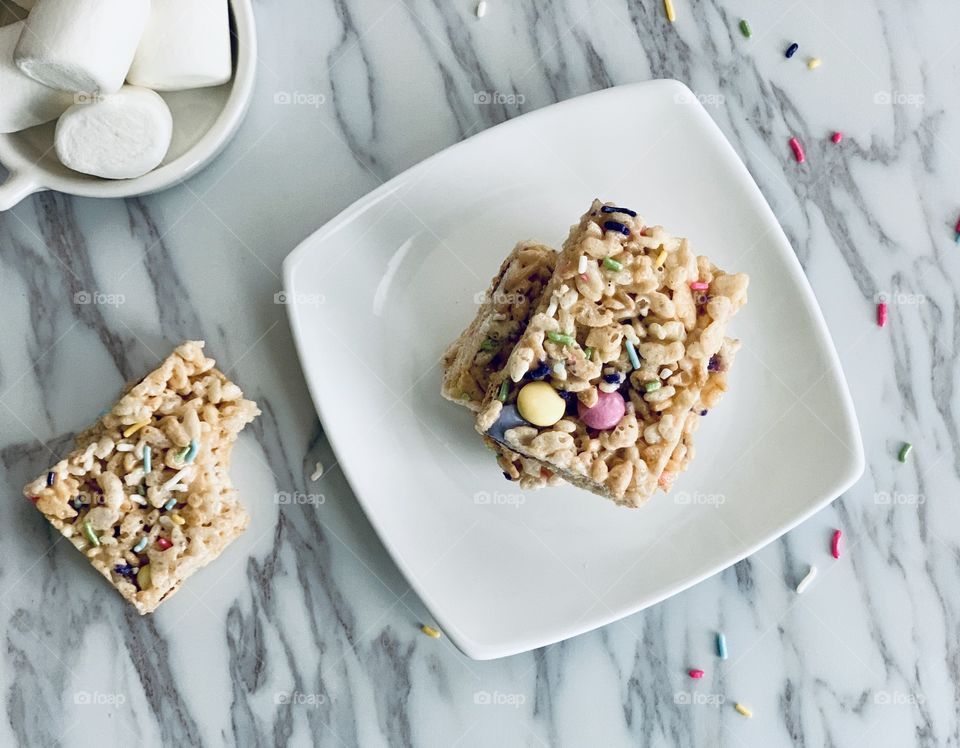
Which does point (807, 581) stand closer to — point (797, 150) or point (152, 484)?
point (797, 150)

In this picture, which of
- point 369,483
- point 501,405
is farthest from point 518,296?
point 369,483

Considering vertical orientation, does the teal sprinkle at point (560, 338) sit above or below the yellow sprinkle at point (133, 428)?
below

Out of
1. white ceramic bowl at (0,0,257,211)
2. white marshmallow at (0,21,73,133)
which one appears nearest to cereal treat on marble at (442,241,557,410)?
white ceramic bowl at (0,0,257,211)

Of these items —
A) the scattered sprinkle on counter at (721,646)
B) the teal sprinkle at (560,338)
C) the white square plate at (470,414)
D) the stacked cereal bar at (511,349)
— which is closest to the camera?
the teal sprinkle at (560,338)

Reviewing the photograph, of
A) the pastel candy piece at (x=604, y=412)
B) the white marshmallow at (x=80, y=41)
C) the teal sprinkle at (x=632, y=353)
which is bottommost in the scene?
the pastel candy piece at (x=604, y=412)

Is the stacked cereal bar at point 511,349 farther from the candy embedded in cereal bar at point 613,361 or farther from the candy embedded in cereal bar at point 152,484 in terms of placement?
the candy embedded in cereal bar at point 152,484

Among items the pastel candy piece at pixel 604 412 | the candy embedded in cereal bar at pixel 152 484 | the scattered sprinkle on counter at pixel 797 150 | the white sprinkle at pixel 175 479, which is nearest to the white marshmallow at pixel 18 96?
the candy embedded in cereal bar at pixel 152 484

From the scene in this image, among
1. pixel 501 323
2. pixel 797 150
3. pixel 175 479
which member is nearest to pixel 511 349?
pixel 501 323

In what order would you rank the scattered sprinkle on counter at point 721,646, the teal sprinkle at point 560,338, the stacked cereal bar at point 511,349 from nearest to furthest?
the teal sprinkle at point 560,338
the stacked cereal bar at point 511,349
the scattered sprinkle on counter at point 721,646
